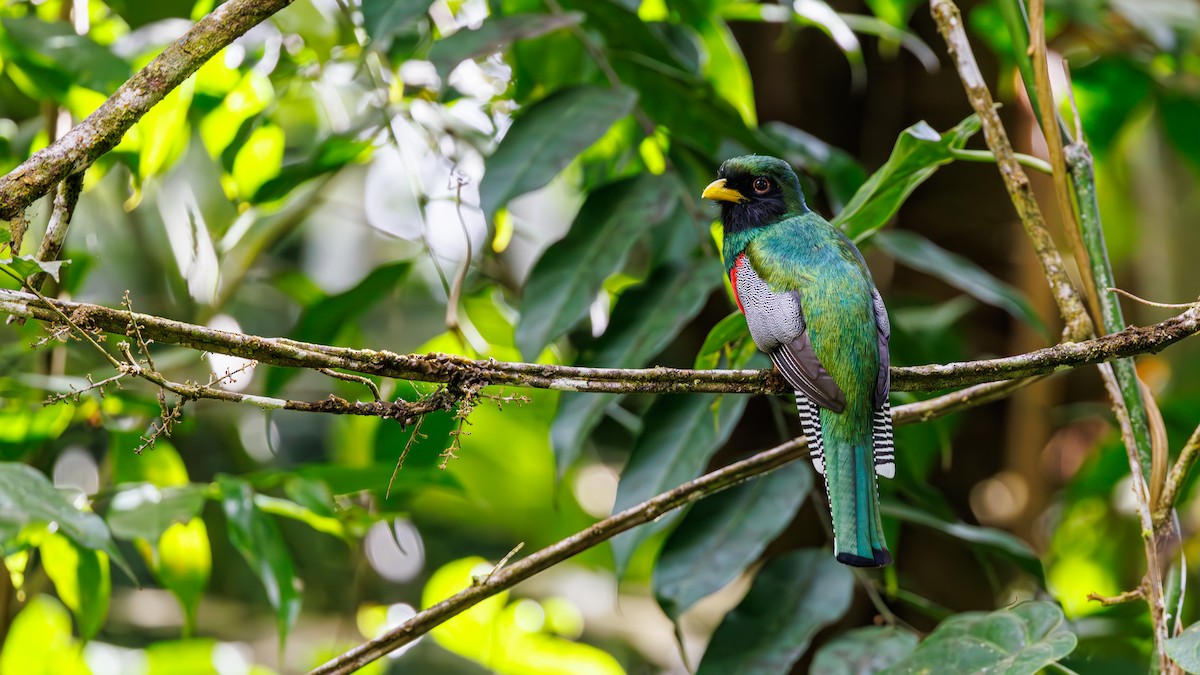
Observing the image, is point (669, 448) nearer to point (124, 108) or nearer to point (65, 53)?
point (124, 108)

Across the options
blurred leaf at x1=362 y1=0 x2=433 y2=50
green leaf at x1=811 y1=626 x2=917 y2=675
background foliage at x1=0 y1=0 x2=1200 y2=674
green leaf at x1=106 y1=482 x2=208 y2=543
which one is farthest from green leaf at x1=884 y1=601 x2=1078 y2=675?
blurred leaf at x1=362 y1=0 x2=433 y2=50

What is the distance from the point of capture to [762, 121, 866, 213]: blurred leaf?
318 centimetres

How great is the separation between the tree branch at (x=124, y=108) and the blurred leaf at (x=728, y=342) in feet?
3.35

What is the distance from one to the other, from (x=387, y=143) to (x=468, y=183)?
13.2 inches

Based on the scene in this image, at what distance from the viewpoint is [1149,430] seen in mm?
2283

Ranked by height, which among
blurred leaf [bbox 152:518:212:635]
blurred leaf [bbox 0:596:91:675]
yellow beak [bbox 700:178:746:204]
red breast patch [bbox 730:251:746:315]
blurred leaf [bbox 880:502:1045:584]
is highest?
yellow beak [bbox 700:178:746:204]

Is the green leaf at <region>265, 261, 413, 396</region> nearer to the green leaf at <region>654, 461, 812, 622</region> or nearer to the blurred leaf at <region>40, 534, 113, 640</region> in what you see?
the blurred leaf at <region>40, 534, 113, 640</region>

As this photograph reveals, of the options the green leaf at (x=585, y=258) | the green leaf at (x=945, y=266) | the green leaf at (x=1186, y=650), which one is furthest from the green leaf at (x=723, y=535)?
the green leaf at (x=1186, y=650)

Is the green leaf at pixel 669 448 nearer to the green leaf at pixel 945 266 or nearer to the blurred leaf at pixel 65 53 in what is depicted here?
the green leaf at pixel 945 266

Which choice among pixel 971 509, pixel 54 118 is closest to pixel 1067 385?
pixel 971 509

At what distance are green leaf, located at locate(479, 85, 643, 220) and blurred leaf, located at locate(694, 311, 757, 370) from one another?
0.57 metres

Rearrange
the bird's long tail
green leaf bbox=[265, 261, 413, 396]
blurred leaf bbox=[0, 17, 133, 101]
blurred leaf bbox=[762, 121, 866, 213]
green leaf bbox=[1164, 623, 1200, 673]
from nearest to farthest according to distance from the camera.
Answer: green leaf bbox=[1164, 623, 1200, 673], the bird's long tail, blurred leaf bbox=[0, 17, 133, 101], green leaf bbox=[265, 261, 413, 396], blurred leaf bbox=[762, 121, 866, 213]

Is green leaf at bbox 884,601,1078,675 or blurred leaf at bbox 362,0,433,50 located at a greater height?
blurred leaf at bbox 362,0,433,50

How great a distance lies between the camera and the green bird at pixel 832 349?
2.00 metres
